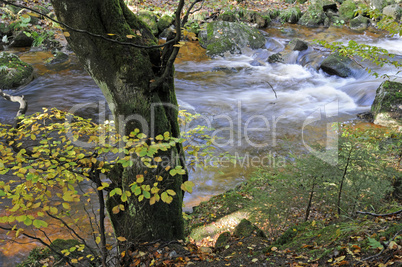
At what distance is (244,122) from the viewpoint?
974cm

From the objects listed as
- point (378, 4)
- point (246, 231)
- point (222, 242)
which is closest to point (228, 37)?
point (378, 4)

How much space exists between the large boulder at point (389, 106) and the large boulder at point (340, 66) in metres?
3.30

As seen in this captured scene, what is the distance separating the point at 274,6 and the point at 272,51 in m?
7.14

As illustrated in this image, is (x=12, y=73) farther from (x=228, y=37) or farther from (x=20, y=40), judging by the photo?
(x=228, y=37)

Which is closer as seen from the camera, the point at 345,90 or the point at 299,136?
the point at 299,136

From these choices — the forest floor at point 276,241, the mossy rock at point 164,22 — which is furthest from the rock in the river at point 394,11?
the forest floor at point 276,241

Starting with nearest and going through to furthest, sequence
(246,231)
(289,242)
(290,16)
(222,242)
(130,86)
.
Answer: (130,86) < (289,242) < (222,242) < (246,231) < (290,16)

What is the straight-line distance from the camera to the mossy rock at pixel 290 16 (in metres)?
19.2

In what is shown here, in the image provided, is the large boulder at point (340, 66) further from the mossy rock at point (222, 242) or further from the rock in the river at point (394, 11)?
the mossy rock at point (222, 242)

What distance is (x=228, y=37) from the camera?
51.0 feet

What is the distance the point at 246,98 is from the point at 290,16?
431 inches

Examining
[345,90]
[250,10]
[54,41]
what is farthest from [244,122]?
[250,10]

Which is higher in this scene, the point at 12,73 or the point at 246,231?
the point at 12,73

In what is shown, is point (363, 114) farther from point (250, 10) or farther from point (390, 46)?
point (250, 10)
